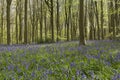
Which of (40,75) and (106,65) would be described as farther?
(106,65)

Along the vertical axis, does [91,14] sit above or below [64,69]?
above

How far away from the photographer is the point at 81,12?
17156 millimetres

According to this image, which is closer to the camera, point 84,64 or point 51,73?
point 51,73

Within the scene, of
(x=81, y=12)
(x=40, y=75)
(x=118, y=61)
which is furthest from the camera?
(x=81, y=12)

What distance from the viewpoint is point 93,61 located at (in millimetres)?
7570

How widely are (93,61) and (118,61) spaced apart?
0.84 metres

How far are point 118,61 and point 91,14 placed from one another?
36.4 metres

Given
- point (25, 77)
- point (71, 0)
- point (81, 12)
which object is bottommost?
point (25, 77)

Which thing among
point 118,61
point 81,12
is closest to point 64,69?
point 118,61

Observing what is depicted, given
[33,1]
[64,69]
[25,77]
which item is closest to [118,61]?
[64,69]

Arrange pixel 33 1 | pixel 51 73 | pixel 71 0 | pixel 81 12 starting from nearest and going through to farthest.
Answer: pixel 51 73, pixel 81 12, pixel 71 0, pixel 33 1

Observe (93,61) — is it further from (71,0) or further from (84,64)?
(71,0)

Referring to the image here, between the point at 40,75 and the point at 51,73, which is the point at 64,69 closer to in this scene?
the point at 51,73

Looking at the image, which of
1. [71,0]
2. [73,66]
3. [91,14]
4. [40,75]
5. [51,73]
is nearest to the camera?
[40,75]
